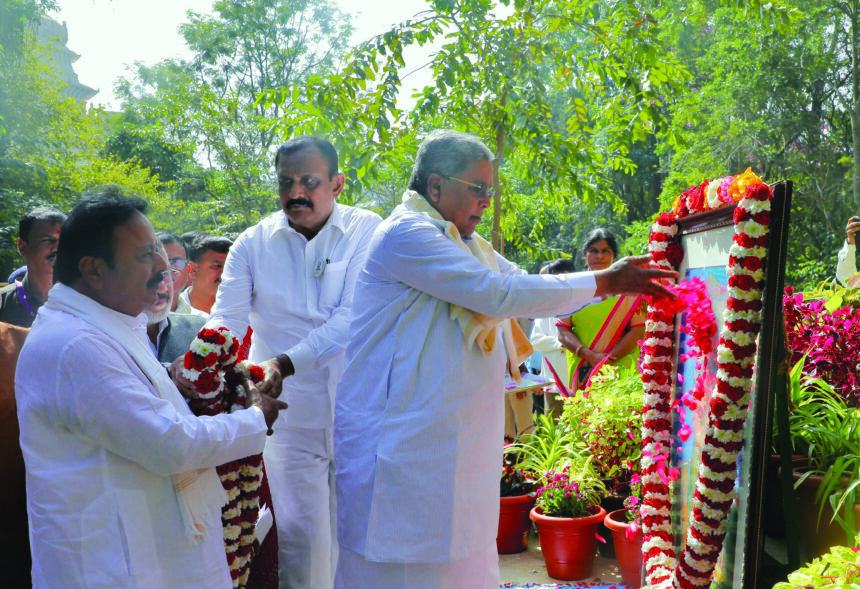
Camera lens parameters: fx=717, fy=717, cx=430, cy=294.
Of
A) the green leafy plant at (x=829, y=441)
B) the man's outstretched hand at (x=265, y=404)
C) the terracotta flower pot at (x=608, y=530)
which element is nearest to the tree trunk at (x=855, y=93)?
the terracotta flower pot at (x=608, y=530)

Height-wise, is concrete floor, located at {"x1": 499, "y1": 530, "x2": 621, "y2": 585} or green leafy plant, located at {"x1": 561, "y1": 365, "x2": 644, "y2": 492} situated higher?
green leafy plant, located at {"x1": 561, "y1": 365, "x2": 644, "y2": 492}

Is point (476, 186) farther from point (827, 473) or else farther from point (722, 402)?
point (827, 473)

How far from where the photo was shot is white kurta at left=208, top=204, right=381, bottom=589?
3637 millimetres

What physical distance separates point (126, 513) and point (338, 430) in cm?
95

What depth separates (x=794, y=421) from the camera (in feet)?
10.0

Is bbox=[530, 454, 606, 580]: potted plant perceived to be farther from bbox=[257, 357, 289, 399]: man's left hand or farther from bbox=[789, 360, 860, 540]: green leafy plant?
bbox=[257, 357, 289, 399]: man's left hand

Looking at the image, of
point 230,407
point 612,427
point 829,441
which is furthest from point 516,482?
point 230,407

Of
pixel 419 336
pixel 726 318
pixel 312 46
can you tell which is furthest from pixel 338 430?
pixel 312 46

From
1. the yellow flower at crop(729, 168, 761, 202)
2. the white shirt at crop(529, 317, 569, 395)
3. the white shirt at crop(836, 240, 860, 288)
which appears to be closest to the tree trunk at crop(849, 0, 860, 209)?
the white shirt at crop(836, 240, 860, 288)

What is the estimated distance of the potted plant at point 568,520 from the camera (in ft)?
14.3

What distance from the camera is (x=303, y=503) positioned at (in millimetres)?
3666

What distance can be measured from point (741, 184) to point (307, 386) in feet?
7.37

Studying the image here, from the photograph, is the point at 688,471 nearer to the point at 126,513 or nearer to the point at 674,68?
the point at 126,513

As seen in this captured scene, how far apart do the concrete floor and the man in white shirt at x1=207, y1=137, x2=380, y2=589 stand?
4.24 feet
